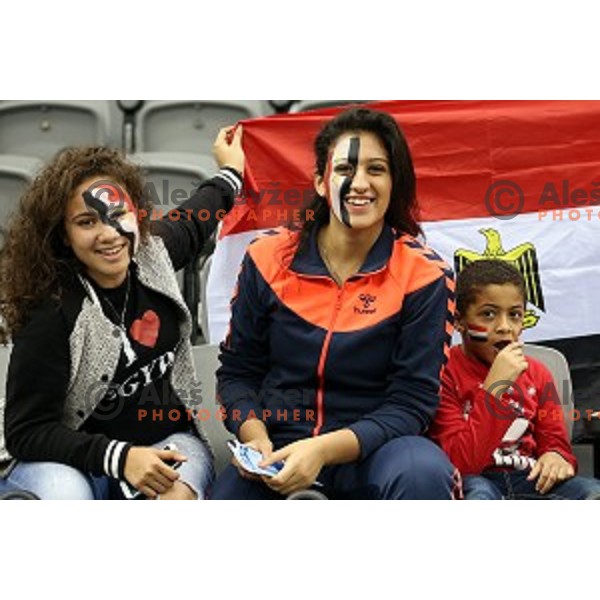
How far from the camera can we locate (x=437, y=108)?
9.21 ft

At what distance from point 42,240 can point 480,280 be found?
89cm

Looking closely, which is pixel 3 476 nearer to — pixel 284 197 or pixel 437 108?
pixel 284 197

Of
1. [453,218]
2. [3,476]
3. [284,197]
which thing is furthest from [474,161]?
[3,476]

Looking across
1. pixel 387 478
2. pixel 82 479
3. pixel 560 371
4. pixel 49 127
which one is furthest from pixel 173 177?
pixel 387 478

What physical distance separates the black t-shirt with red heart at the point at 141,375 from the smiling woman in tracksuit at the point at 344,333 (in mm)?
116

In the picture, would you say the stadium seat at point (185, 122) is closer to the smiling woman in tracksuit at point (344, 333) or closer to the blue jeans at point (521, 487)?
the smiling woman in tracksuit at point (344, 333)

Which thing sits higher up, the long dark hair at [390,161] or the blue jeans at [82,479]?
the long dark hair at [390,161]

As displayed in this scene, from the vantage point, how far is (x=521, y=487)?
2287mm

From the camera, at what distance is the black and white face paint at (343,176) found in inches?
87.5

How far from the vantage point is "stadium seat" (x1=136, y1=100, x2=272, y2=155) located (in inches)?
155

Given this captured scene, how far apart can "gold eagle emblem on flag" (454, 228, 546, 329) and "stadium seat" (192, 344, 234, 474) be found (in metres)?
0.68

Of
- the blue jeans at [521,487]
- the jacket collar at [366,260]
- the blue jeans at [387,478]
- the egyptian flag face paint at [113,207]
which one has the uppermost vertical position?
the egyptian flag face paint at [113,207]

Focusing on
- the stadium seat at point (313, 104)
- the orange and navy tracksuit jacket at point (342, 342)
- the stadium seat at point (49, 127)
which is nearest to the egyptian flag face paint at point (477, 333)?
the orange and navy tracksuit jacket at point (342, 342)

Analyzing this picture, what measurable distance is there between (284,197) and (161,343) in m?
0.69
